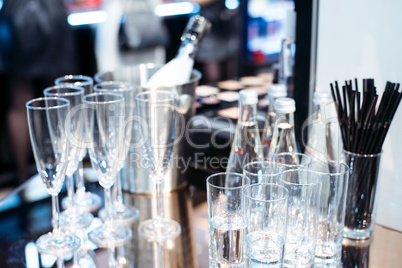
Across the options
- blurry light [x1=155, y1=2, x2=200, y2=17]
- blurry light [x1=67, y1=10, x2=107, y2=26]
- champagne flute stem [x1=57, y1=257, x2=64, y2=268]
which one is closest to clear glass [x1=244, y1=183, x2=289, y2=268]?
champagne flute stem [x1=57, y1=257, x2=64, y2=268]

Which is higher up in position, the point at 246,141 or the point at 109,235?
the point at 246,141

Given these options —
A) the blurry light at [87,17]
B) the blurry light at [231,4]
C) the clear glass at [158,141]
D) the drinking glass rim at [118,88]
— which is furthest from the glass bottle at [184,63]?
the blurry light at [231,4]

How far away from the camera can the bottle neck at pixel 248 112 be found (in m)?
1.07

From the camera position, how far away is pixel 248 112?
3.53 feet

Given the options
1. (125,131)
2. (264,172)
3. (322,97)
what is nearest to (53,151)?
(125,131)

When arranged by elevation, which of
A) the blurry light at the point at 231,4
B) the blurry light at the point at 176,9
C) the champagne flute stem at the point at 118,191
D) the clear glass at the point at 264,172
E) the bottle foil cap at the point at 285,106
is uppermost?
the blurry light at the point at 231,4

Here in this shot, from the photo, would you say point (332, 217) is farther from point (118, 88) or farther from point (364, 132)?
point (118, 88)

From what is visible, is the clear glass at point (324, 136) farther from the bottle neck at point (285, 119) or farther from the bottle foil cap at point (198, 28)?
the bottle foil cap at point (198, 28)

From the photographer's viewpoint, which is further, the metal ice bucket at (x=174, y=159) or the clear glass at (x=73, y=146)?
the metal ice bucket at (x=174, y=159)

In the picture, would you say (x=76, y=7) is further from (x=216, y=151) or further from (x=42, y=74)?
(x=216, y=151)

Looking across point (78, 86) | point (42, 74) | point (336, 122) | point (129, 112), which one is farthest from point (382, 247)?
point (42, 74)

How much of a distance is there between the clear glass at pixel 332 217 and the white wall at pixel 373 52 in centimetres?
15

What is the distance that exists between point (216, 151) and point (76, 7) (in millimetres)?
2262

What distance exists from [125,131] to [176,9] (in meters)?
3.00
